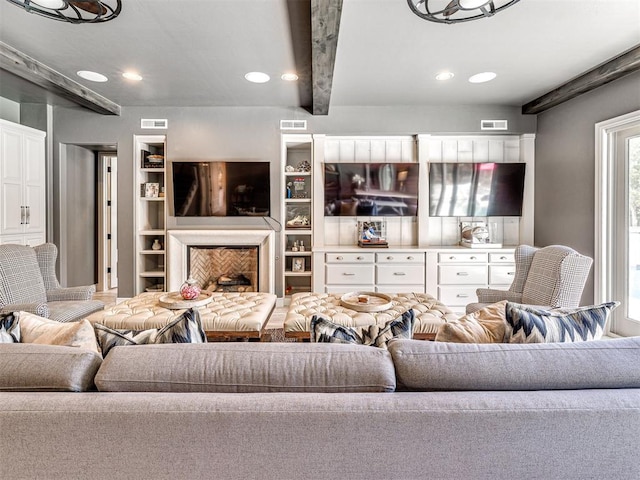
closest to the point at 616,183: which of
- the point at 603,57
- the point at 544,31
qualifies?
the point at 603,57

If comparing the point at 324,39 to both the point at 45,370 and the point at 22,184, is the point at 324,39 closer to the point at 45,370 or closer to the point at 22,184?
the point at 45,370

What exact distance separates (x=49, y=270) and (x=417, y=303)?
3.29 m

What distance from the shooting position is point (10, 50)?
2.97 m

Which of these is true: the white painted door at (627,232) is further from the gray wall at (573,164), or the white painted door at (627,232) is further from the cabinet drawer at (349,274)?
the cabinet drawer at (349,274)

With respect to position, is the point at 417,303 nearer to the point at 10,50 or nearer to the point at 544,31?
the point at 544,31

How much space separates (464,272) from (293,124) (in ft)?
9.39

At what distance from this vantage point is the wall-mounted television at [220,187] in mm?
4508

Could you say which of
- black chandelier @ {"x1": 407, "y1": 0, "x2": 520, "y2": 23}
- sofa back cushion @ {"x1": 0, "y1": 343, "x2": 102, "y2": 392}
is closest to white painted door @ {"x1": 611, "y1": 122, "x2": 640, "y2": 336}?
black chandelier @ {"x1": 407, "y1": 0, "x2": 520, "y2": 23}

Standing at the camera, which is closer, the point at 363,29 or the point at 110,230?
the point at 363,29

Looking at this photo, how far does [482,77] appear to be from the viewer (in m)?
3.57

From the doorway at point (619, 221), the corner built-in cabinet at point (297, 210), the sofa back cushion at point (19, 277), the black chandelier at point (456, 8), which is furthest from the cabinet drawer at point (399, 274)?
the sofa back cushion at point (19, 277)

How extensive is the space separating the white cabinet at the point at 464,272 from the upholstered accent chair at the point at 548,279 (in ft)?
4.03

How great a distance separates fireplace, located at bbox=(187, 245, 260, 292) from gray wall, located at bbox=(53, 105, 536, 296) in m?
0.96

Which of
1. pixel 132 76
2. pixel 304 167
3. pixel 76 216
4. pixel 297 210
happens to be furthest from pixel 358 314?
pixel 76 216
